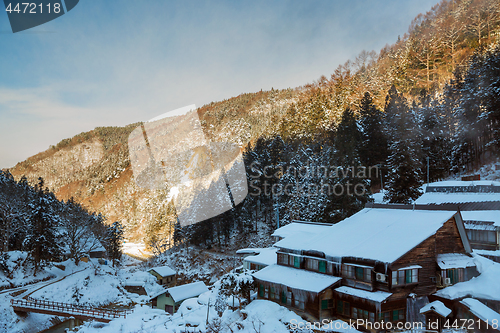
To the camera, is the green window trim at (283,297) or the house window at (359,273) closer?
the house window at (359,273)

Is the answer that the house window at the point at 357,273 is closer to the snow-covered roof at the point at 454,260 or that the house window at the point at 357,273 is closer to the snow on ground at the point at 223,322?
the snow on ground at the point at 223,322

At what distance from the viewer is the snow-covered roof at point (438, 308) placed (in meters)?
14.1

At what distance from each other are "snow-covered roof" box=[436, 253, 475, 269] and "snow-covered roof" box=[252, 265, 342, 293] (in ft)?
20.6

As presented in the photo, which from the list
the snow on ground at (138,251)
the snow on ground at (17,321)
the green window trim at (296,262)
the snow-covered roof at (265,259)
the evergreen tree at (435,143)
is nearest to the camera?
the green window trim at (296,262)

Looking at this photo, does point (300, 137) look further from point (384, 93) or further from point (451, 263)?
point (451, 263)

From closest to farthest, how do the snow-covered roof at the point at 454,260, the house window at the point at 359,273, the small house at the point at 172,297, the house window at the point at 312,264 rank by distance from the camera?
the house window at the point at 359,273 → the snow-covered roof at the point at 454,260 → the house window at the point at 312,264 → the small house at the point at 172,297

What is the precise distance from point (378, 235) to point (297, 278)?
19.8ft

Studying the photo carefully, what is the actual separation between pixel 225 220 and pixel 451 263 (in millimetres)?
36159

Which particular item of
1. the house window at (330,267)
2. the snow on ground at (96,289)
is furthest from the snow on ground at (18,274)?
the house window at (330,267)

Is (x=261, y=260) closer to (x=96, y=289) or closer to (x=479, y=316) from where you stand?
(x=479, y=316)

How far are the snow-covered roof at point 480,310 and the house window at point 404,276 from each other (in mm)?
2595

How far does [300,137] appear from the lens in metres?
54.5

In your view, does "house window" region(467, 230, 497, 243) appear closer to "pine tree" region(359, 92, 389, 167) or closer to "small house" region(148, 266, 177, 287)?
"pine tree" region(359, 92, 389, 167)

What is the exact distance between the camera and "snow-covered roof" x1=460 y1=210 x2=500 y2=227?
69.0 feet
